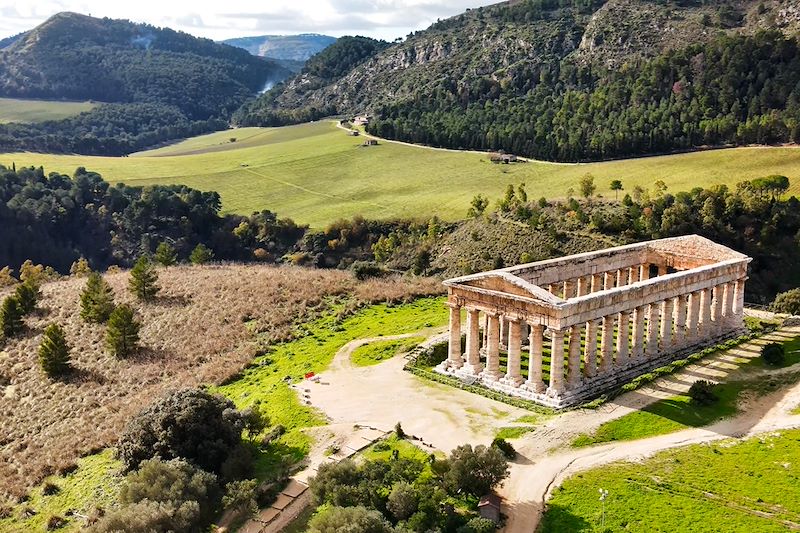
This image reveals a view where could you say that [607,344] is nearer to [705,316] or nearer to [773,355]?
[705,316]

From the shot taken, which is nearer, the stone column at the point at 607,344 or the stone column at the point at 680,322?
the stone column at the point at 607,344

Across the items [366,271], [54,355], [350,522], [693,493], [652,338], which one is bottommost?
[54,355]

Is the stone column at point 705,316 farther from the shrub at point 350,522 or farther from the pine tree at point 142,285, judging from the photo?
the pine tree at point 142,285

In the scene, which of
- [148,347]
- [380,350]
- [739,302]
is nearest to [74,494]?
[148,347]

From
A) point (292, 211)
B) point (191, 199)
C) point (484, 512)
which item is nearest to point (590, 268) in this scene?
point (484, 512)

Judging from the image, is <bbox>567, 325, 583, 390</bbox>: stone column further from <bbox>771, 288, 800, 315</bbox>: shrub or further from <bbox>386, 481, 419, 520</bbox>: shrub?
<bbox>771, 288, 800, 315</bbox>: shrub

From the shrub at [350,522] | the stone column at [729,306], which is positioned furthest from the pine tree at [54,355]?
the stone column at [729,306]
